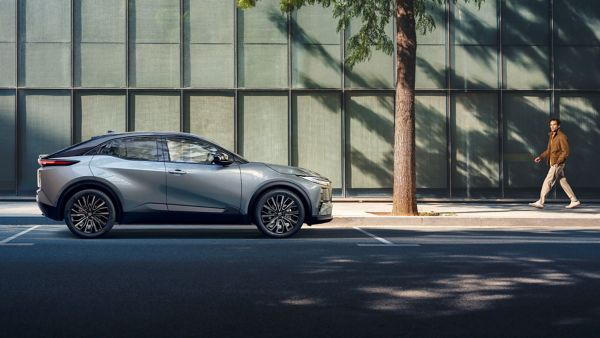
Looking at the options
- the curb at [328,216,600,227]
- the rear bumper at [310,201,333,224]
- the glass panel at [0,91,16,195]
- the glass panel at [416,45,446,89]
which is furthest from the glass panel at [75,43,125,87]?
the rear bumper at [310,201,333,224]

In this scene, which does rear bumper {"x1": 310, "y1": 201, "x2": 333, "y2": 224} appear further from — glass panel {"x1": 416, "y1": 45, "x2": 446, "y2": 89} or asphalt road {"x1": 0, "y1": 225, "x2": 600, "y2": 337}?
glass panel {"x1": 416, "y1": 45, "x2": 446, "y2": 89}

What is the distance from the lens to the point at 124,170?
11.9 metres

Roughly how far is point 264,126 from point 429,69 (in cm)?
449

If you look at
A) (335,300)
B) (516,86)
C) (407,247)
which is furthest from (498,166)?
(335,300)

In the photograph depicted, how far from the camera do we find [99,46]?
2061cm

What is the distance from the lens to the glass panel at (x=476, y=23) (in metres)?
21.2

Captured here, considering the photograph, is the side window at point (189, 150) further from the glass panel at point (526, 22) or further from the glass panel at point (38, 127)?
the glass panel at point (526, 22)

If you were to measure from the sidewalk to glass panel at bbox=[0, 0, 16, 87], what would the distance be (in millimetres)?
3479

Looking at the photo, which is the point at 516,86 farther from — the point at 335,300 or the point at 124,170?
the point at 335,300

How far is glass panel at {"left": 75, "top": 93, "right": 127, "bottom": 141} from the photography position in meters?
20.5

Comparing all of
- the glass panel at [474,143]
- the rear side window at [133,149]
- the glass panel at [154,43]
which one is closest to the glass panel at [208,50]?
the glass panel at [154,43]

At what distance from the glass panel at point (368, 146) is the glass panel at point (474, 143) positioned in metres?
1.70

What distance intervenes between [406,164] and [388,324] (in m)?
10.3

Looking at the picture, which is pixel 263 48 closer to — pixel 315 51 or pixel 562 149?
pixel 315 51
